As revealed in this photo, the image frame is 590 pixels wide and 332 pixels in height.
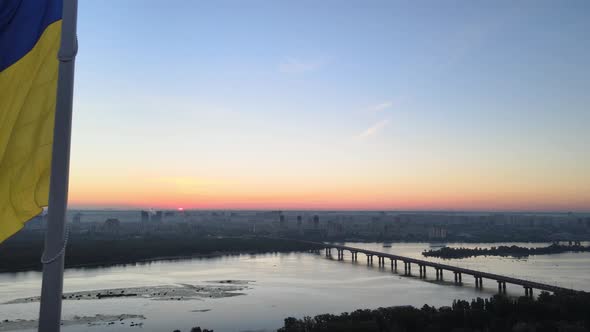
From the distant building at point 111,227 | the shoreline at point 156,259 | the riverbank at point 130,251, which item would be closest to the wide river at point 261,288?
the shoreline at point 156,259

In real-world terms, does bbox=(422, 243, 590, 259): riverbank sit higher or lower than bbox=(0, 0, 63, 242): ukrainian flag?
lower

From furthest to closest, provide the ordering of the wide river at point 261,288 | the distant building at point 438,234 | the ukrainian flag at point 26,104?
1. the distant building at point 438,234
2. the wide river at point 261,288
3. the ukrainian flag at point 26,104

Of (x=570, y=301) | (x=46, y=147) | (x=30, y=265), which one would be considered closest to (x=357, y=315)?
(x=570, y=301)

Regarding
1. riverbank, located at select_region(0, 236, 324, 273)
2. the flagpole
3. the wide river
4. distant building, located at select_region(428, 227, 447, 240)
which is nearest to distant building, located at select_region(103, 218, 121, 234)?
riverbank, located at select_region(0, 236, 324, 273)

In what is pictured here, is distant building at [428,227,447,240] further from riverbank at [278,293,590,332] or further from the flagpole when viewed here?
the flagpole

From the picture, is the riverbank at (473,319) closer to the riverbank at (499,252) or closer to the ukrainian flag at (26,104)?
the ukrainian flag at (26,104)

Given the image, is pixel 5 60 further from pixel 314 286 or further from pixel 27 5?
pixel 314 286

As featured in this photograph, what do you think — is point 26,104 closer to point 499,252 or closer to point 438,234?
point 499,252
